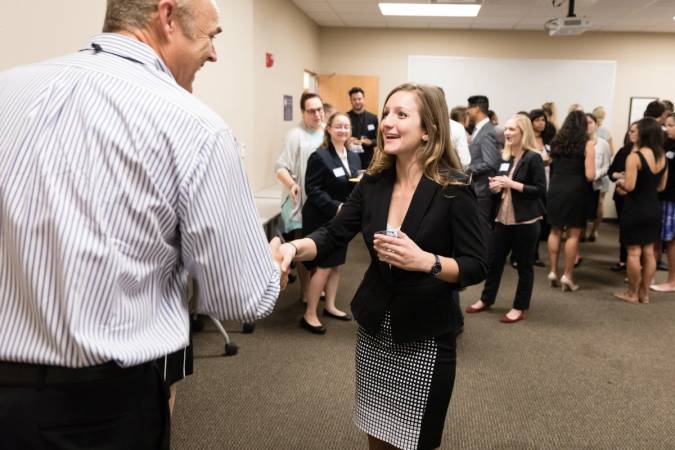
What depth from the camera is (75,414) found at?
2.93 feet

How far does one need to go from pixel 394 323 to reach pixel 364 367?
228mm

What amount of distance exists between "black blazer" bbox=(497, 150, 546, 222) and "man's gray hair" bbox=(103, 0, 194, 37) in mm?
3076

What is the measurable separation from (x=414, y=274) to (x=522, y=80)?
7.69 metres

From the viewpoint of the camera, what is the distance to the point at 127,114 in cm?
87

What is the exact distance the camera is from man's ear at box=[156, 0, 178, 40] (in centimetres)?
99

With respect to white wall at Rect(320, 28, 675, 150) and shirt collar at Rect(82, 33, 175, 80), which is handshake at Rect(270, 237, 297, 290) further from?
white wall at Rect(320, 28, 675, 150)

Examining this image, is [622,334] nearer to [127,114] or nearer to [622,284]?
[622,284]

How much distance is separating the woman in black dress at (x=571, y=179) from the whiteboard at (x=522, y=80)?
410 centimetres

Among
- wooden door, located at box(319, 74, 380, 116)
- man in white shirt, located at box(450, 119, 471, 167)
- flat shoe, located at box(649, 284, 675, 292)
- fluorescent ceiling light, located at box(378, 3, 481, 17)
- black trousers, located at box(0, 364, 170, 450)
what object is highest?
fluorescent ceiling light, located at box(378, 3, 481, 17)

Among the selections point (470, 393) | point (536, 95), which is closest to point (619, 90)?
point (536, 95)

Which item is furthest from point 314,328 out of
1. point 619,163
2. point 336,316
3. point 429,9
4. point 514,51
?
point 514,51

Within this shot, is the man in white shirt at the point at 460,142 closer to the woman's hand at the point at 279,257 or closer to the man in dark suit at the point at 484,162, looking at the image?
the man in dark suit at the point at 484,162

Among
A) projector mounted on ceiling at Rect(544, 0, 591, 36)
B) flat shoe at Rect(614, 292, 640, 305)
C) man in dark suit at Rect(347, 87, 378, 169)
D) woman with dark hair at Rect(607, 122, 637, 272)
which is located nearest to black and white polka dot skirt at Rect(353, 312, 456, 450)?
woman with dark hair at Rect(607, 122, 637, 272)

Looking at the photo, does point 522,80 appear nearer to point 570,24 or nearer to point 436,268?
point 570,24
